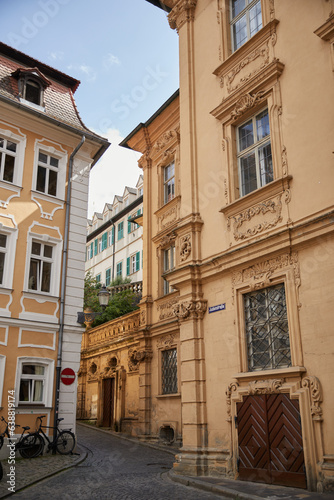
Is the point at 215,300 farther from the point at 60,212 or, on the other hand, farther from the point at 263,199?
the point at 60,212

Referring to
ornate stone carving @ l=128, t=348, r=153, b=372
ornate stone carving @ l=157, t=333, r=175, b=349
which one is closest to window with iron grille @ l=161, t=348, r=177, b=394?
ornate stone carving @ l=157, t=333, r=175, b=349

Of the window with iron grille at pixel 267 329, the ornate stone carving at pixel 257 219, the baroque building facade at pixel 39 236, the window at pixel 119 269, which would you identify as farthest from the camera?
the window at pixel 119 269

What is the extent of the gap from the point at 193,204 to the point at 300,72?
13.9 feet

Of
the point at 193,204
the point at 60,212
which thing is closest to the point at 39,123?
the point at 60,212

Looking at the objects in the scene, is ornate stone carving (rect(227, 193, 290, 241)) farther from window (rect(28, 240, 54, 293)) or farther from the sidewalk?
window (rect(28, 240, 54, 293))

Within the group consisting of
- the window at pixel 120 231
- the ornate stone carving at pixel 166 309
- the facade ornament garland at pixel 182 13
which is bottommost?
the ornate stone carving at pixel 166 309

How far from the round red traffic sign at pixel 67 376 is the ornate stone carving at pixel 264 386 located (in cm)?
729

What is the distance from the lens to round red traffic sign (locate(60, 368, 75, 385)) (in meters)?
15.2

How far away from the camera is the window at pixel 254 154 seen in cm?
1136

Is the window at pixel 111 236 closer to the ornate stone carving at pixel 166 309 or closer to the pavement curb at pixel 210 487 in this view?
the ornate stone carving at pixel 166 309

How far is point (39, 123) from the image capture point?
56.3 feet

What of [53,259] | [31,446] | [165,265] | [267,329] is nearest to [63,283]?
[53,259]

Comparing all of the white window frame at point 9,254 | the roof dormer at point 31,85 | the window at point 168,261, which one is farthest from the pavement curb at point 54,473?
the roof dormer at point 31,85

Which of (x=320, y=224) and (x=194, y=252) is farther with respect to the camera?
(x=194, y=252)
